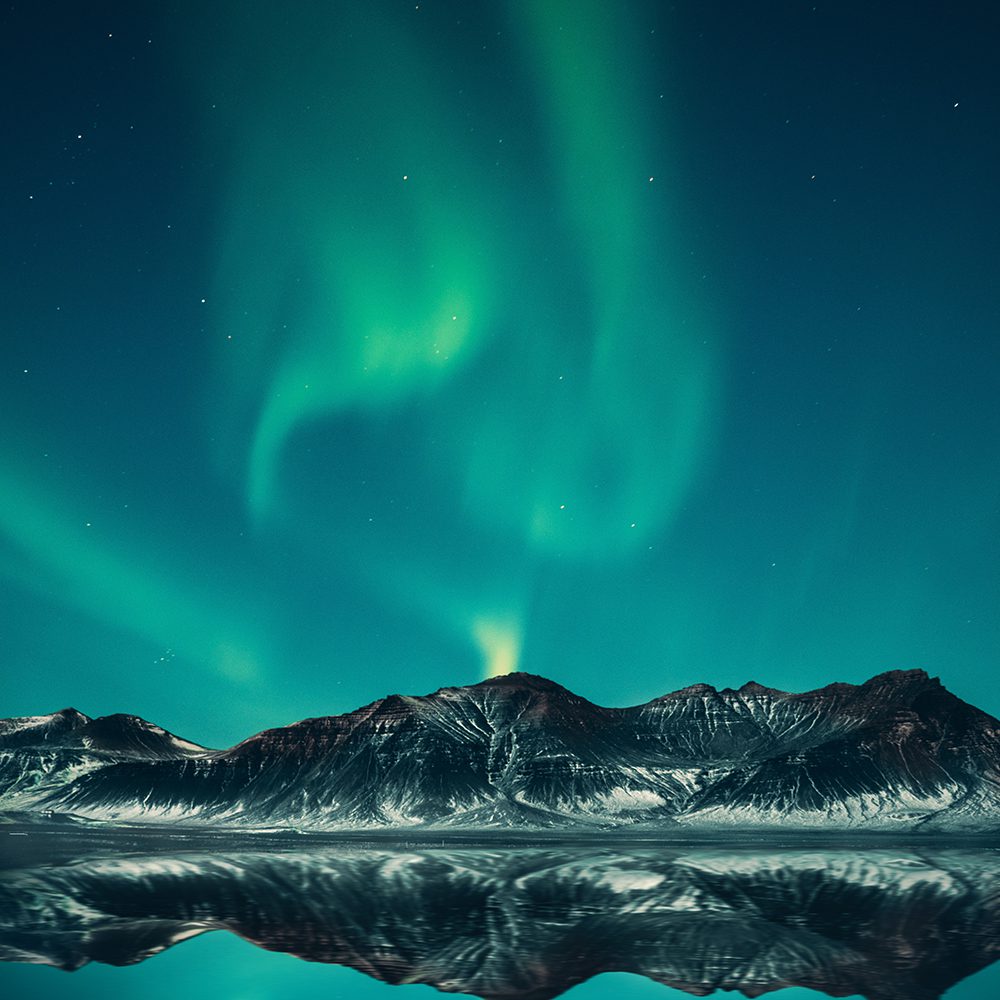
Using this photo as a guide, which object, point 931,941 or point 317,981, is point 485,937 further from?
point 931,941

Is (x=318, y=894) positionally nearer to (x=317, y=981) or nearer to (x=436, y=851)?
(x=317, y=981)

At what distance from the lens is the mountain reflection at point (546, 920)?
4847cm

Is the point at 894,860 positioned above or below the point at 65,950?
above

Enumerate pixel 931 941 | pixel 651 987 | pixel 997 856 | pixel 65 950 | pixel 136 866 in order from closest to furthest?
pixel 651 987 → pixel 65 950 → pixel 931 941 → pixel 136 866 → pixel 997 856

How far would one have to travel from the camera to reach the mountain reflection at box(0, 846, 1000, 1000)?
48.5 meters

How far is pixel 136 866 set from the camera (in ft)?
354

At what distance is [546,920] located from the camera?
64250mm


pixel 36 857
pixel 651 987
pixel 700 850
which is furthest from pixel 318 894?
pixel 700 850

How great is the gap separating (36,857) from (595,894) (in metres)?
80.9

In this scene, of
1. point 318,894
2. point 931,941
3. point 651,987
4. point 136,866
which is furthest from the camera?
point 136,866

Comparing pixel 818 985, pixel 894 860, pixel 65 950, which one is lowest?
pixel 818 985

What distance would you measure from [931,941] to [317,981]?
118 feet

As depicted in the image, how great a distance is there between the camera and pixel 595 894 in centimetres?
8144

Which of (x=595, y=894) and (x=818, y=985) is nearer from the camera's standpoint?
(x=818, y=985)
